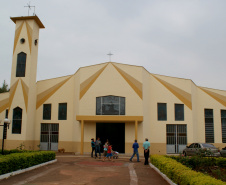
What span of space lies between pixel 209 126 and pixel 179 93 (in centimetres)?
475

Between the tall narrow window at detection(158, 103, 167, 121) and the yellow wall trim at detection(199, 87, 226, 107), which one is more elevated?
the yellow wall trim at detection(199, 87, 226, 107)

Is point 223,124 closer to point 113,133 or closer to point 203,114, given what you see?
point 203,114

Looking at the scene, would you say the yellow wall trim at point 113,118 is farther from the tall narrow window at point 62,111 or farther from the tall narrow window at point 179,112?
the tall narrow window at point 179,112

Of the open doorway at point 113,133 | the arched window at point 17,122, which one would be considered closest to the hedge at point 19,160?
the open doorway at point 113,133

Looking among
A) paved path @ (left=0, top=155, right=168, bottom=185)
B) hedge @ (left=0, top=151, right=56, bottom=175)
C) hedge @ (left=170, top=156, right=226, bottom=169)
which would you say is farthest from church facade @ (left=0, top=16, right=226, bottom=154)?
paved path @ (left=0, top=155, right=168, bottom=185)

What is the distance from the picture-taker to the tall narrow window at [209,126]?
25.1 m

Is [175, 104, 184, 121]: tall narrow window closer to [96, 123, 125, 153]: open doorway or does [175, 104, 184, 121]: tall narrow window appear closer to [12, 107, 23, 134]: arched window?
[96, 123, 125, 153]: open doorway

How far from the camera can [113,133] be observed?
23062 millimetres

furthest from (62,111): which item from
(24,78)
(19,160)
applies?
(19,160)

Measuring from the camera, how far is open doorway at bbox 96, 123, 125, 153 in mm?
22692

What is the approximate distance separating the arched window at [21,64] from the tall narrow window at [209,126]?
18.7m

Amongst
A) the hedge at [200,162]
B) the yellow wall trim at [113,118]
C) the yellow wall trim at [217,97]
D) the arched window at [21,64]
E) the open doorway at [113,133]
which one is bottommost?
the hedge at [200,162]

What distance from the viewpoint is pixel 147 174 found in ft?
39.7

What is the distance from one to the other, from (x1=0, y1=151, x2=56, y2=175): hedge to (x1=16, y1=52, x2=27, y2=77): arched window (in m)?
11.3
